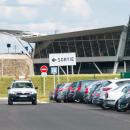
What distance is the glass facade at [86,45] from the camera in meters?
92.1

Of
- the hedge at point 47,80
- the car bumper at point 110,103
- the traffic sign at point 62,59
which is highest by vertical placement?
the traffic sign at point 62,59

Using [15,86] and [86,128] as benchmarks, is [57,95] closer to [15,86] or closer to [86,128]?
[15,86]

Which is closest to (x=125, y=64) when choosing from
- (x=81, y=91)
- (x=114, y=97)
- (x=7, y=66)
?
(x=7, y=66)

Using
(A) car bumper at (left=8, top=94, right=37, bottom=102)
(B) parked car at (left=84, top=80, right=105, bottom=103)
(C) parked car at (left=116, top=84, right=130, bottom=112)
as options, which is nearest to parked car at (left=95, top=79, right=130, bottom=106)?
(C) parked car at (left=116, top=84, right=130, bottom=112)

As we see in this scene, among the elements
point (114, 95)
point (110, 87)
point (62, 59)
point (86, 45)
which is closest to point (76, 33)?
point (86, 45)

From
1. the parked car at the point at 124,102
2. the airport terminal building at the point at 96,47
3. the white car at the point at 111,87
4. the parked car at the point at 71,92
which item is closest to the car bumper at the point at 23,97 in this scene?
the parked car at the point at 71,92

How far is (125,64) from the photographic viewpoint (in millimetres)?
91625

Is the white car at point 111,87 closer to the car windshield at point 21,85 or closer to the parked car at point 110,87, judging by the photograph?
the parked car at point 110,87

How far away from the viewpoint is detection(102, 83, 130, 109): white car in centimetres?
2992

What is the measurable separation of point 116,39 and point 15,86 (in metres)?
51.5

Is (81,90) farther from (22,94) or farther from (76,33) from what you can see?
(76,33)

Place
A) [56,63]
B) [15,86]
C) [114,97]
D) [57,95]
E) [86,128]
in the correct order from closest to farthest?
[86,128]
[114,97]
[15,86]
[57,95]
[56,63]

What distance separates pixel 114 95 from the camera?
30.2 metres

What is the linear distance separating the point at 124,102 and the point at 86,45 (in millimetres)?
68023
